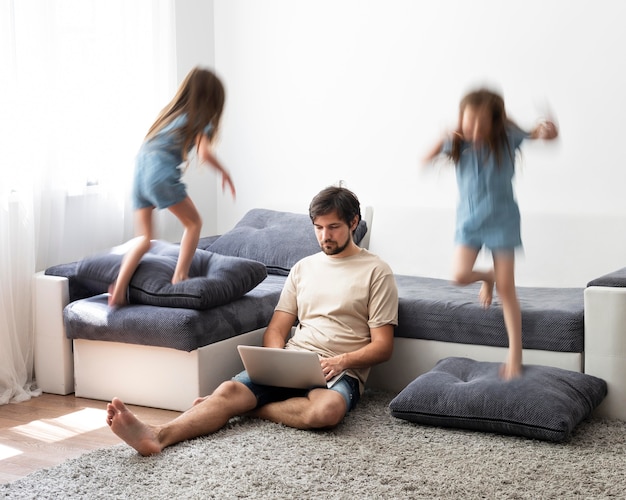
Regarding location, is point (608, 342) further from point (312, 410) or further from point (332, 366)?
point (312, 410)

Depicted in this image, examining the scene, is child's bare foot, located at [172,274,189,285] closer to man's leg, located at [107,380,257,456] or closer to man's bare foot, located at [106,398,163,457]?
man's leg, located at [107,380,257,456]

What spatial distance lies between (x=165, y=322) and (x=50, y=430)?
0.60 metres

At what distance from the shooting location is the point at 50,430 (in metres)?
3.63

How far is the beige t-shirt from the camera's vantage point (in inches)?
144

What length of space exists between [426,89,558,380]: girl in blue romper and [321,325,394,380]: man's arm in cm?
77

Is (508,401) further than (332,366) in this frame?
No

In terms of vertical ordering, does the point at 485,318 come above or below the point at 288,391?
above

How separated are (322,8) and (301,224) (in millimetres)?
1268

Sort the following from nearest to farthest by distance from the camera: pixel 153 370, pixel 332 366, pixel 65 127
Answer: pixel 332 366
pixel 153 370
pixel 65 127

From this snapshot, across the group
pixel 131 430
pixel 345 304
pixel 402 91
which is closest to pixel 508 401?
pixel 345 304

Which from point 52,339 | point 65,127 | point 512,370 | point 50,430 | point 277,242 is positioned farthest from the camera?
point 277,242

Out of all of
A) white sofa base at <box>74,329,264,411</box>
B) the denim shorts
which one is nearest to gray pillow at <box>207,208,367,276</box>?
white sofa base at <box>74,329,264,411</box>

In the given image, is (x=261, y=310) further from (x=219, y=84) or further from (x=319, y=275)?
(x=219, y=84)

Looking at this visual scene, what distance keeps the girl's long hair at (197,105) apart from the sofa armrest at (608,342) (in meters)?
1.56
